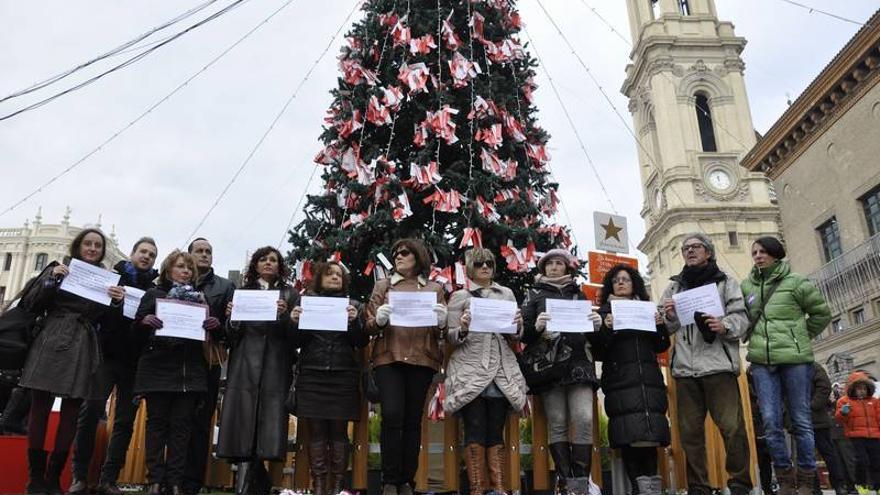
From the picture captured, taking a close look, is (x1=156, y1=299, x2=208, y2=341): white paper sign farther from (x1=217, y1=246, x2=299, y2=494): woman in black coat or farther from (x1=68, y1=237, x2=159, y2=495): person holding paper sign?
(x1=68, y1=237, x2=159, y2=495): person holding paper sign

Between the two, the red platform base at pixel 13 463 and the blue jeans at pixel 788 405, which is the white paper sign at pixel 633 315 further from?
the red platform base at pixel 13 463

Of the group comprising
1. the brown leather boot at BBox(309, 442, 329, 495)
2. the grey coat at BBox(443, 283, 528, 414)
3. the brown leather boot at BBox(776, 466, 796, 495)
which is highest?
the grey coat at BBox(443, 283, 528, 414)

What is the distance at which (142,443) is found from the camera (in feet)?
22.4

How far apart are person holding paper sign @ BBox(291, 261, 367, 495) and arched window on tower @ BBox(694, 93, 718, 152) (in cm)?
4468

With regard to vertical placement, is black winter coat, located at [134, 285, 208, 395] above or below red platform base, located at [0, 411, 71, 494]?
above

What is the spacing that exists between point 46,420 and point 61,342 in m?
0.59

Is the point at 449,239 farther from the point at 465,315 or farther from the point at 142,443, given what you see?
the point at 142,443

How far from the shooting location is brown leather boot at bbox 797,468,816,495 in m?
5.13

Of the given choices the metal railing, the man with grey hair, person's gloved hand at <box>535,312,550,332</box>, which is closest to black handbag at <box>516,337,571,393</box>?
person's gloved hand at <box>535,312,550,332</box>

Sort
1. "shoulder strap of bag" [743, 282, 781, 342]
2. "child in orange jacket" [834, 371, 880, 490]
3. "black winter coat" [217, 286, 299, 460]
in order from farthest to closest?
"child in orange jacket" [834, 371, 880, 490], "shoulder strap of bag" [743, 282, 781, 342], "black winter coat" [217, 286, 299, 460]

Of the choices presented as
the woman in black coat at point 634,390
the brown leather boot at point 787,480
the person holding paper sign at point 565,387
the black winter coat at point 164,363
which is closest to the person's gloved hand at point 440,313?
the person holding paper sign at point 565,387

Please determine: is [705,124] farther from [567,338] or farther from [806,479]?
[567,338]

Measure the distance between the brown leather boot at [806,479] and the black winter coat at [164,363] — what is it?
15.6ft

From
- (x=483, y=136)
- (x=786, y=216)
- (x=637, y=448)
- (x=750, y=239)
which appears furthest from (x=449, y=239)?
(x=750, y=239)
